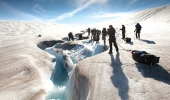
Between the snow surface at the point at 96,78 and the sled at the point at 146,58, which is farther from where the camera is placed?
the sled at the point at 146,58

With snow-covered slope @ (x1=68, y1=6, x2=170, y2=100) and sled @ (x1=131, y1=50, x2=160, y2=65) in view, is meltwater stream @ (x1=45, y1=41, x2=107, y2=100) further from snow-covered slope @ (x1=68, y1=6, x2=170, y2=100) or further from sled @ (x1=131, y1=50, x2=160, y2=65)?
sled @ (x1=131, y1=50, x2=160, y2=65)

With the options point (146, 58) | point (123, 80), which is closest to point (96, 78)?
point (123, 80)

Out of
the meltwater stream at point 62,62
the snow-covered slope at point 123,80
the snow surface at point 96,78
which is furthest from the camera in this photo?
the meltwater stream at point 62,62

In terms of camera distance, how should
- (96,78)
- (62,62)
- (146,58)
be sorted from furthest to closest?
(62,62), (146,58), (96,78)

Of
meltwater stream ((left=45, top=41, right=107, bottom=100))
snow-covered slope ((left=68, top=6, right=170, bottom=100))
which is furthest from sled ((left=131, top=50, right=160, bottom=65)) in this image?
meltwater stream ((left=45, top=41, right=107, bottom=100))

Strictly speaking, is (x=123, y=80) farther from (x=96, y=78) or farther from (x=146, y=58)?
(x=146, y=58)

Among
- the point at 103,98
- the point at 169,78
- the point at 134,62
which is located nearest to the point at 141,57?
the point at 134,62

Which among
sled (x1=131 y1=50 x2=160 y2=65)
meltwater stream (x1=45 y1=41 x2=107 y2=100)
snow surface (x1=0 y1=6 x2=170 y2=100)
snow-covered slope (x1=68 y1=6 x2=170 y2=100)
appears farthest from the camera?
meltwater stream (x1=45 y1=41 x2=107 y2=100)

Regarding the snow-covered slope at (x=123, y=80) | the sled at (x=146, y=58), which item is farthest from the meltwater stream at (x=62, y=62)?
the sled at (x=146, y=58)

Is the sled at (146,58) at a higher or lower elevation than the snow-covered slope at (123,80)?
higher

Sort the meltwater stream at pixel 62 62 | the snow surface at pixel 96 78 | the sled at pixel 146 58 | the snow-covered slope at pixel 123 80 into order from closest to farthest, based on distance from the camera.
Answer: the snow-covered slope at pixel 123 80 < the snow surface at pixel 96 78 < the sled at pixel 146 58 < the meltwater stream at pixel 62 62

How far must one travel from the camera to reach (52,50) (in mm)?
20344

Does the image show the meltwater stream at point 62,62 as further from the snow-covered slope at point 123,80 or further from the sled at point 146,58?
the sled at point 146,58

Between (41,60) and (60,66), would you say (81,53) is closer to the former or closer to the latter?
(60,66)
